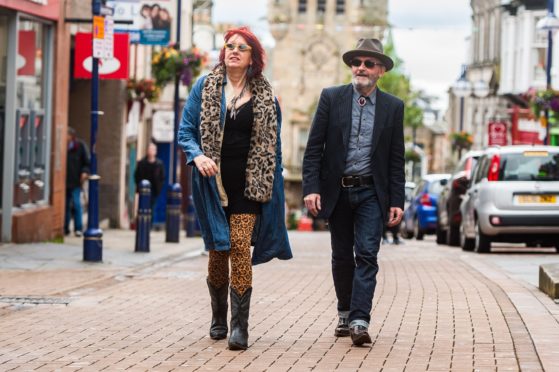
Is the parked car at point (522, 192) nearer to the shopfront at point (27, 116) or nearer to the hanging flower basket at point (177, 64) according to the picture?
the shopfront at point (27, 116)

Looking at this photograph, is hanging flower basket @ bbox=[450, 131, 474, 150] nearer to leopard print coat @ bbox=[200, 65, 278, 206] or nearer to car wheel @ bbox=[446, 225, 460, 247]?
car wheel @ bbox=[446, 225, 460, 247]

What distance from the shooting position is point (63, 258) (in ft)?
63.5

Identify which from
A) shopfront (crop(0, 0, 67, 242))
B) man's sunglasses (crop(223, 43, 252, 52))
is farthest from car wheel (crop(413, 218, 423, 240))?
man's sunglasses (crop(223, 43, 252, 52))

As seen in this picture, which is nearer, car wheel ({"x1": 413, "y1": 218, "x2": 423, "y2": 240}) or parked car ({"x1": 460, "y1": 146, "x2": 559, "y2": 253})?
parked car ({"x1": 460, "y1": 146, "x2": 559, "y2": 253})

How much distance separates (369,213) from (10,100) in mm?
11787

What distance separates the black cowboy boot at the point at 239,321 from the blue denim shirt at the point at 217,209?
0.24 metres

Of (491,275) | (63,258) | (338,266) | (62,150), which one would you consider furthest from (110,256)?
(338,266)

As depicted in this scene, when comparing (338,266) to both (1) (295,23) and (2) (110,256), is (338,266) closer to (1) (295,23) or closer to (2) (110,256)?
(2) (110,256)

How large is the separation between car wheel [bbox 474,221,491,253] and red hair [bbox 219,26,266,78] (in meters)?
13.9

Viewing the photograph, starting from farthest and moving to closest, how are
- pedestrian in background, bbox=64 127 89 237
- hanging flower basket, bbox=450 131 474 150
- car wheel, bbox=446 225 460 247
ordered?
hanging flower basket, bbox=450 131 474 150 < car wheel, bbox=446 225 460 247 < pedestrian in background, bbox=64 127 89 237

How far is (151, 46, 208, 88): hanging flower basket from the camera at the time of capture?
→ 32.5 meters

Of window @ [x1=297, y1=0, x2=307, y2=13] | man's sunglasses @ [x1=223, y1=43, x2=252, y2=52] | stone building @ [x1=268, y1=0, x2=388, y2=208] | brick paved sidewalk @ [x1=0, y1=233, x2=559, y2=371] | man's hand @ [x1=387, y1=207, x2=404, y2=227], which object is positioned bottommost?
brick paved sidewalk @ [x1=0, y1=233, x2=559, y2=371]

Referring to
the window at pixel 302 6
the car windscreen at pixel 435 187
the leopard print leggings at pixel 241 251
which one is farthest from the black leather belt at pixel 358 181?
the window at pixel 302 6

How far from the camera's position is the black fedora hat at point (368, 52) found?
10.2 m
